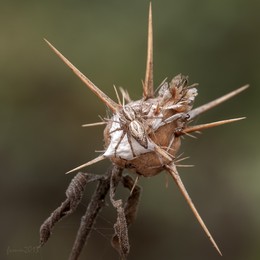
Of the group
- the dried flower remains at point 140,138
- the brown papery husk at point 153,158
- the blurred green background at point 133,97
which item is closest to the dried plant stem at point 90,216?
the dried flower remains at point 140,138

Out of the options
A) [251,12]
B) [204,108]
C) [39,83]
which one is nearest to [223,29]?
[251,12]

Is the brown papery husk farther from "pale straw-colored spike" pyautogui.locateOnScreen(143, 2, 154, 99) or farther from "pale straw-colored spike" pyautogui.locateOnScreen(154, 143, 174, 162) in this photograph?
"pale straw-colored spike" pyautogui.locateOnScreen(143, 2, 154, 99)

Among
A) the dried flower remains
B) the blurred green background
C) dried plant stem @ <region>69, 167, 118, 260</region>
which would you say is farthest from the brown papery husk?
the blurred green background

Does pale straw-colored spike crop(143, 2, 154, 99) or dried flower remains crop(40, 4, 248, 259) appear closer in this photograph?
dried flower remains crop(40, 4, 248, 259)

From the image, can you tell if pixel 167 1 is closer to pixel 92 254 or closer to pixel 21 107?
pixel 21 107

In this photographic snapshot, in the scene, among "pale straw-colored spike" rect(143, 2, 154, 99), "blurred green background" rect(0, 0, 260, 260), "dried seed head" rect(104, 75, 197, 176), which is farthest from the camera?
"blurred green background" rect(0, 0, 260, 260)

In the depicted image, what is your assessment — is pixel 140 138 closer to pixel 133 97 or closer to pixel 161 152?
pixel 161 152

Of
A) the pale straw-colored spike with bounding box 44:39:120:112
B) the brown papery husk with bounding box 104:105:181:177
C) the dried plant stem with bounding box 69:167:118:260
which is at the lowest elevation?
the dried plant stem with bounding box 69:167:118:260
